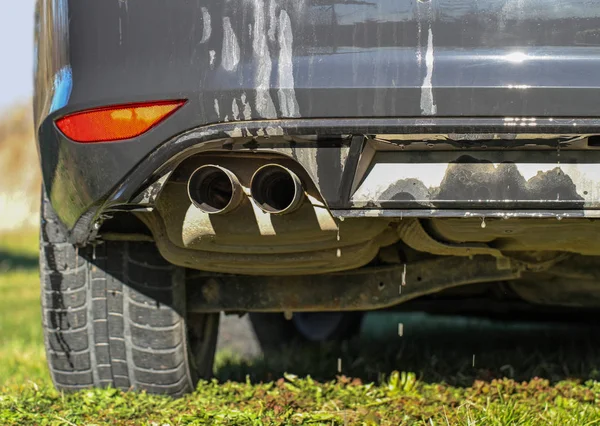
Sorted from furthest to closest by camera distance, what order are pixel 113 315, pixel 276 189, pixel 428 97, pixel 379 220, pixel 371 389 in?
1. pixel 371 389
2. pixel 113 315
3. pixel 379 220
4. pixel 276 189
5. pixel 428 97

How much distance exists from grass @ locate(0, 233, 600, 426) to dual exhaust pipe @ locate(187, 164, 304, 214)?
0.59 meters

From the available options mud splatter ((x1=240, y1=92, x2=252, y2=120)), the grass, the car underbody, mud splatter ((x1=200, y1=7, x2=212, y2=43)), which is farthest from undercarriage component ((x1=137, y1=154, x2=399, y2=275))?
the grass

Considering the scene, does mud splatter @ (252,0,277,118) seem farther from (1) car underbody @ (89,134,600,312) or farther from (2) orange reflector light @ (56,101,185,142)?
(2) orange reflector light @ (56,101,185,142)

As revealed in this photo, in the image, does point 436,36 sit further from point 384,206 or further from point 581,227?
point 581,227

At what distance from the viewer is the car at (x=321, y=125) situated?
1993 millimetres

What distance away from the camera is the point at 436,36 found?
6.61 ft

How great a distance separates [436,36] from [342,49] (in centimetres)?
21

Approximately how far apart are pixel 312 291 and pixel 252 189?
2.30ft

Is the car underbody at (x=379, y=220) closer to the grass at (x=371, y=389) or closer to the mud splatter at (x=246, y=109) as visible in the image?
the mud splatter at (x=246, y=109)

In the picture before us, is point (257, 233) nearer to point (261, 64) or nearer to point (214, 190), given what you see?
point (214, 190)

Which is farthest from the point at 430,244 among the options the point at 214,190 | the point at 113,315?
the point at 113,315

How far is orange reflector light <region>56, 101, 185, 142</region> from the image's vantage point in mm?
2107

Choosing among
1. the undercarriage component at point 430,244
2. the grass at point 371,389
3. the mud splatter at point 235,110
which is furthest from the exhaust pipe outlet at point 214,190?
the grass at point 371,389

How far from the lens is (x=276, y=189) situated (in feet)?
7.29
